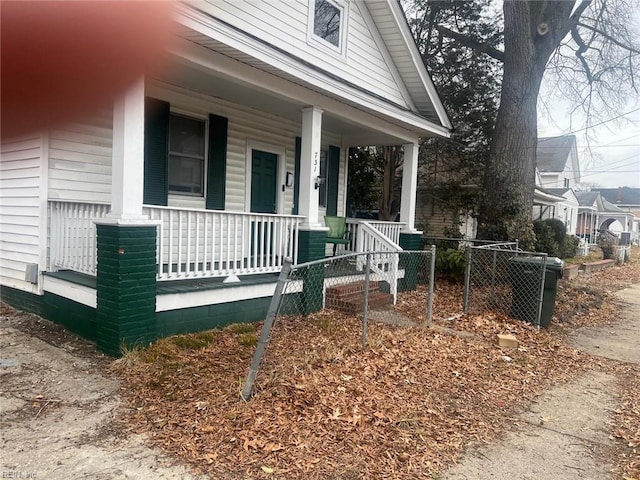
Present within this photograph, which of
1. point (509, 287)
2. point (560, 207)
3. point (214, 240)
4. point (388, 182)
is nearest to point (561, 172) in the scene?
point (560, 207)

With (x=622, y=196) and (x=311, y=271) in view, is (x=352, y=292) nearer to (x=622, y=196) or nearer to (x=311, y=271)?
(x=311, y=271)

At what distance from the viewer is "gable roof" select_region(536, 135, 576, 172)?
105ft

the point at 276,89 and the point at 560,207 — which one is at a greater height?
the point at 276,89

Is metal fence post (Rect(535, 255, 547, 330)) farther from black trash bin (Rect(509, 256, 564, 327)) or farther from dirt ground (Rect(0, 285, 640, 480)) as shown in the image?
dirt ground (Rect(0, 285, 640, 480))

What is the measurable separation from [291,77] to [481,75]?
1061cm

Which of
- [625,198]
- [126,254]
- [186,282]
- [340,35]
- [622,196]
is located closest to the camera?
[126,254]

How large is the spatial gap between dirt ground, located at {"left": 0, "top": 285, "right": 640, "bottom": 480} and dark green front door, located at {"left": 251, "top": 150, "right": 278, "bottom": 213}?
4114mm

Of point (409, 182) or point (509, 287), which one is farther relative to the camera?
point (409, 182)

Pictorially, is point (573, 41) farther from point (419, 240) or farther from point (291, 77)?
point (291, 77)

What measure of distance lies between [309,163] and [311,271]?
62.6 inches

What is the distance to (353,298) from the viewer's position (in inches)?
280

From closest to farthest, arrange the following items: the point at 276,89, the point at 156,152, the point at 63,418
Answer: the point at 63,418
the point at 276,89
the point at 156,152

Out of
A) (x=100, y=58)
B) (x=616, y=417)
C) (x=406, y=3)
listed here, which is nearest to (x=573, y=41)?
(x=406, y=3)

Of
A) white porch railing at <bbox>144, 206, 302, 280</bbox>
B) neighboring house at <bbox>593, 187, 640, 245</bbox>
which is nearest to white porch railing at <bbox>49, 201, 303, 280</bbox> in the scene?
white porch railing at <bbox>144, 206, 302, 280</bbox>
